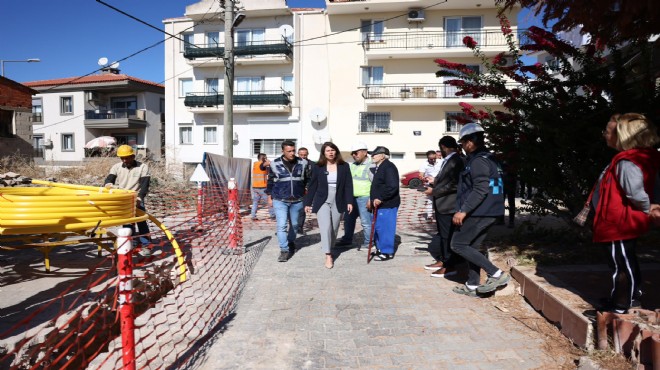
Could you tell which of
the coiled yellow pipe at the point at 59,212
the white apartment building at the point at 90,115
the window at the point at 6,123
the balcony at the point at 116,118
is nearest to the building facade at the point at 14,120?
the window at the point at 6,123

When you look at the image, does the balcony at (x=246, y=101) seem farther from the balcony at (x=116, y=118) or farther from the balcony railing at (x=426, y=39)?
the balcony at (x=116, y=118)

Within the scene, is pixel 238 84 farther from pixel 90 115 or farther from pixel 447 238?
pixel 447 238

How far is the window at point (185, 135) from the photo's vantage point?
2820cm

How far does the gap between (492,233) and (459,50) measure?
18.9 m

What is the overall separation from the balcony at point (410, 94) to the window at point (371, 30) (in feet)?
9.58

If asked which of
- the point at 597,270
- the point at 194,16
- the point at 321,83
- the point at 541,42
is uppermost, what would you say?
the point at 194,16

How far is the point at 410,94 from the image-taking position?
2491 cm

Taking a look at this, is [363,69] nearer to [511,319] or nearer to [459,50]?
[459,50]

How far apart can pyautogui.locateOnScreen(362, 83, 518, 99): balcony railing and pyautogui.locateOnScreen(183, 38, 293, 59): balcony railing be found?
548 centimetres

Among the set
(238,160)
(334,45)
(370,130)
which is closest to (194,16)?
(334,45)

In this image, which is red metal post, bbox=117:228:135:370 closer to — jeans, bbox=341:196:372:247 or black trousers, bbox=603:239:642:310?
black trousers, bbox=603:239:642:310

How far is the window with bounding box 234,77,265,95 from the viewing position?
2691cm

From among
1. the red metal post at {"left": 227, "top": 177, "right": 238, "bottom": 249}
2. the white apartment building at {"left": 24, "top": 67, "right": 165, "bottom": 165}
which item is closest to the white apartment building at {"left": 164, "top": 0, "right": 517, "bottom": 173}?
the white apartment building at {"left": 24, "top": 67, "right": 165, "bottom": 165}

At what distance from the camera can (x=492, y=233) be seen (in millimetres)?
7609
